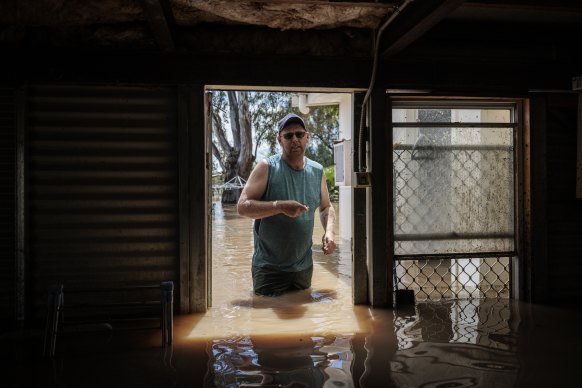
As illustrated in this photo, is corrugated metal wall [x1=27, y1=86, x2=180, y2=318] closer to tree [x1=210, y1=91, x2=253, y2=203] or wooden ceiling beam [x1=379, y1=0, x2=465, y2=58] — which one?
wooden ceiling beam [x1=379, y1=0, x2=465, y2=58]

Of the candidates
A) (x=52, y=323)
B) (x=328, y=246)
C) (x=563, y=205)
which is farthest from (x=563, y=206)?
(x=52, y=323)

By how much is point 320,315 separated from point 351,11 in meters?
3.04

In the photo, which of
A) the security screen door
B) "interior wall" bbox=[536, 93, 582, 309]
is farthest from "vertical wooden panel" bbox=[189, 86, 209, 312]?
"interior wall" bbox=[536, 93, 582, 309]

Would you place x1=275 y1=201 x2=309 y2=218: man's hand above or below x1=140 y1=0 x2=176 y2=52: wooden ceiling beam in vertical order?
below

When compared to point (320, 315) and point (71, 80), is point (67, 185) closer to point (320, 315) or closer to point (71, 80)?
point (71, 80)

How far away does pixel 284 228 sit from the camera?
508 cm

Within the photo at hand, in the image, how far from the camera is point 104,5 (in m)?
3.85

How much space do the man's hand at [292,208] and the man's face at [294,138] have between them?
912 millimetres

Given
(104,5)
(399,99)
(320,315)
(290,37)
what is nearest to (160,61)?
(104,5)

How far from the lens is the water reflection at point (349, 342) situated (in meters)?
2.80

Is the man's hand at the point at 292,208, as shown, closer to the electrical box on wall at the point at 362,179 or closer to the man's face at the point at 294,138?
the electrical box on wall at the point at 362,179

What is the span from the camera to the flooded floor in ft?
9.19

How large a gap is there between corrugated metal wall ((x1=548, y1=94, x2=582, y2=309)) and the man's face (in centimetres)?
290

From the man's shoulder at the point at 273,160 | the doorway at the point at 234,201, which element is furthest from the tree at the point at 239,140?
the man's shoulder at the point at 273,160
